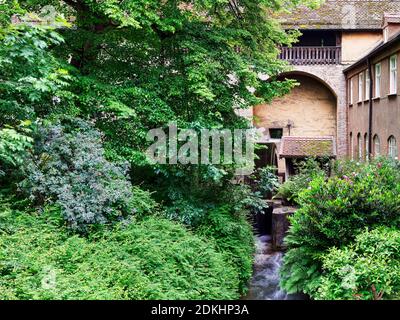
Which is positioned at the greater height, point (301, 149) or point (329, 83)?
point (329, 83)

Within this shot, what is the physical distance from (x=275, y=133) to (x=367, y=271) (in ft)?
62.5

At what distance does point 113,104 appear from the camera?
9320 millimetres

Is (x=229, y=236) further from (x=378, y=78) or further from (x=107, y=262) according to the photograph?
(x=378, y=78)

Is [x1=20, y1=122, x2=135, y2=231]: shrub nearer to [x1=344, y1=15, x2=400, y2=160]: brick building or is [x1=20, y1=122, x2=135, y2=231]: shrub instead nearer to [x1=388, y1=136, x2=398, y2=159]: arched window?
[x1=344, y1=15, x2=400, y2=160]: brick building

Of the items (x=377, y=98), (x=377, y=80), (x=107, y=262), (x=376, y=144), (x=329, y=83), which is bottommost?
(x=107, y=262)

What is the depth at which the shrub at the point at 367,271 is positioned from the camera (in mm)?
6930

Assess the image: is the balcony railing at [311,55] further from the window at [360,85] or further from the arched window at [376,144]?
the arched window at [376,144]

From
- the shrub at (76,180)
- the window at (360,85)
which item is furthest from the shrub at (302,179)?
the window at (360,85)

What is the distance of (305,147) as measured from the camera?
19.9 m

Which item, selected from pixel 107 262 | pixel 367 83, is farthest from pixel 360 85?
pixel 107 262

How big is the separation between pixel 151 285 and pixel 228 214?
4411 mm

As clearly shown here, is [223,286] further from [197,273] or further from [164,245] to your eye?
[164,245]

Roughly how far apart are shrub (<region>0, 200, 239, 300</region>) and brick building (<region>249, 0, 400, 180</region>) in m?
12.0

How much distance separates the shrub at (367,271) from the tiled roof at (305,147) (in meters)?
11.1
